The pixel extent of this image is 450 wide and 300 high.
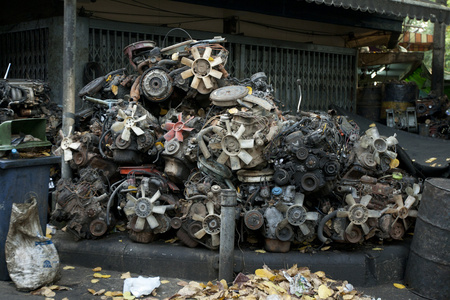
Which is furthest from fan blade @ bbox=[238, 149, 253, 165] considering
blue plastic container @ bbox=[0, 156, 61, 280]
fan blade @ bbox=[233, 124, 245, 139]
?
blue plastic container @ bbox=[0, 156, 61, 280]

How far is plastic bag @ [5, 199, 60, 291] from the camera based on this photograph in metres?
5.29

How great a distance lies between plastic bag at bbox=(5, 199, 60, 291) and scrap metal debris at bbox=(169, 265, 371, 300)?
4.79ft

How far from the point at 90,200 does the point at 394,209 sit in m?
3.93

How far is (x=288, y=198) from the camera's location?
6020 millimetres

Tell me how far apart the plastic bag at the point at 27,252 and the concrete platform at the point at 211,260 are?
0.89 meters

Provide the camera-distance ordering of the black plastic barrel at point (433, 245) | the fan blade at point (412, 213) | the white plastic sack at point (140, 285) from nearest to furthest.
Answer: the white plastic sack at point (140, 285) → the black plastic barrel at point (433, 245) → the fan blade at point (412, 213)

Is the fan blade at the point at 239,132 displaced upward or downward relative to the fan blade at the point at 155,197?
upward

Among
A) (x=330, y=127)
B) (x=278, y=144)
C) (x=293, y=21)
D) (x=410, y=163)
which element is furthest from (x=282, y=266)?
(x=293, y=21)

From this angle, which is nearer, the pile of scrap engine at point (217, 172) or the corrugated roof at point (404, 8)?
the pile of scrap engine at point (217, 172)

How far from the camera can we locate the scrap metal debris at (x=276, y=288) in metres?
5.17

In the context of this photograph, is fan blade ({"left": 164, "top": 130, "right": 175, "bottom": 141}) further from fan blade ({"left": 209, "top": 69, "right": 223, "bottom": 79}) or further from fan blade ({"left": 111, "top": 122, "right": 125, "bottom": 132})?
fan blade ({"left": 209, "top": 69, "right": 223, "bottom": 79})

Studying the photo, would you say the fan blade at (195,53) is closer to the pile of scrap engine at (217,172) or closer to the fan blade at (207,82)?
the pile of scrap engine at (217,172)

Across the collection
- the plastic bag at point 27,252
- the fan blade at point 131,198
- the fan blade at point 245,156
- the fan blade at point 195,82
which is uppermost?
the fan blade at point 195,82

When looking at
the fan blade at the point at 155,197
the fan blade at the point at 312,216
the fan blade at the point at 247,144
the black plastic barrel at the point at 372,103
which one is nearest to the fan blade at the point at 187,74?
the fan blade at the point at 247,144
